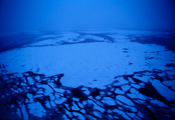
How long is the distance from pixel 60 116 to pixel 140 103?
2109 millimetres

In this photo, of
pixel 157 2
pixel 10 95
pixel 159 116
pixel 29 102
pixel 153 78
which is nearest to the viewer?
pixel 159 116

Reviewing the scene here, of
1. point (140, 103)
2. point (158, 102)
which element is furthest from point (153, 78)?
point (140, 103)

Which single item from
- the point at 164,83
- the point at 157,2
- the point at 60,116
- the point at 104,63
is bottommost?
the point at 60,116

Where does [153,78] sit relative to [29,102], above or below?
above

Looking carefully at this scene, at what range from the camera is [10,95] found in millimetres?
2891

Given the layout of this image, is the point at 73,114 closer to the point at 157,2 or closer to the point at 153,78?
the point at 153,78

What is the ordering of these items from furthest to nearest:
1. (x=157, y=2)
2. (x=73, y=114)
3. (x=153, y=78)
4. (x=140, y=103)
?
1. (x=157, y=2)
2. (x=153, y=78)
3. (x=140, y=103)
4. (x=73, y=114)

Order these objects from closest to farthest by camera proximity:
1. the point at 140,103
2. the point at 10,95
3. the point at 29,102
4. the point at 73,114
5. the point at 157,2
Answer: the point at 73,114, the point at 140,103, the point at 29,102, the point at 10,95, the point at 157,2

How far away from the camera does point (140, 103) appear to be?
2.44 meters

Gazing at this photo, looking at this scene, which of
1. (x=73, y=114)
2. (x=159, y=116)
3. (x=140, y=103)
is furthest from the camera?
(x=140, y=103)

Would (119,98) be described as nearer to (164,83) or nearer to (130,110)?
(130,110)

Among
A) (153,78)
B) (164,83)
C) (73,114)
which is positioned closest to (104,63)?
(153,78)

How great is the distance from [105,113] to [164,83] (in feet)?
8.30

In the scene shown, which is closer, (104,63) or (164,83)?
(164,83)
